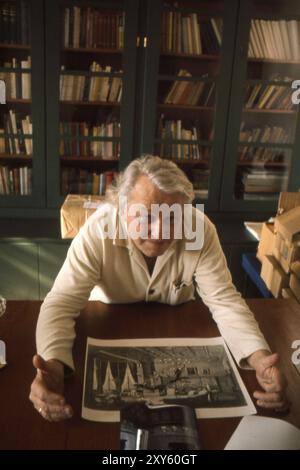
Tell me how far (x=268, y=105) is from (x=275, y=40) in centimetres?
36

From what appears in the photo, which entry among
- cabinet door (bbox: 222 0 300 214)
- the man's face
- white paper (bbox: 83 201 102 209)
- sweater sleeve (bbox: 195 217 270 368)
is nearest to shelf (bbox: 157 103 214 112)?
cabinet door (bbox: 222 0 300 214)

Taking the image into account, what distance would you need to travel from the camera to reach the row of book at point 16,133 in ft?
8.36

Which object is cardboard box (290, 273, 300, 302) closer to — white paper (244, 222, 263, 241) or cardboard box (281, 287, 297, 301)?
cardboard box (281, 287, 297, 301)

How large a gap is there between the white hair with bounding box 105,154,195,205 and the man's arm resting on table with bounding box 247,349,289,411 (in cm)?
47

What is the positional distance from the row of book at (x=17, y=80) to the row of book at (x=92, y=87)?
0.18m

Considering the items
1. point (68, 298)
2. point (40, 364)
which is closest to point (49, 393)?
point (40, 364)

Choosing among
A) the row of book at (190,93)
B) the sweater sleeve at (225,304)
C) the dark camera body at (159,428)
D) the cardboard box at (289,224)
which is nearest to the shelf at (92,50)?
the row of book at (190,93)

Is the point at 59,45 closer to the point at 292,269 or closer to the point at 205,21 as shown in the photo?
the point at 205,21

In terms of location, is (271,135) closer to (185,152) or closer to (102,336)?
(185,152)

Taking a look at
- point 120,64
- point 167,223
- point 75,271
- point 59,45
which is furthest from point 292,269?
point 59,45

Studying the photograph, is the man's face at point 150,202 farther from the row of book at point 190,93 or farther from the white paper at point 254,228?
the row of book at point 190,93

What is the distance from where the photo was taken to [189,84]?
2607 millimetres

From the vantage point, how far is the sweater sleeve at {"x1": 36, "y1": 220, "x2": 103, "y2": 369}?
1053 millimetres

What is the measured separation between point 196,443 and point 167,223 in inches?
22.9
